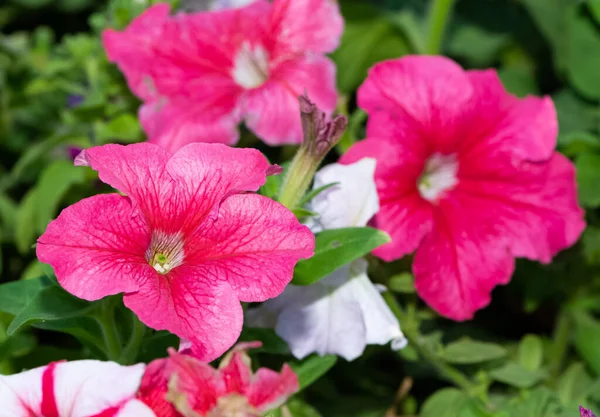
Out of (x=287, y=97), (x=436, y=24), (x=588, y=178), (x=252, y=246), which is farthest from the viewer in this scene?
(x=436, y=24)

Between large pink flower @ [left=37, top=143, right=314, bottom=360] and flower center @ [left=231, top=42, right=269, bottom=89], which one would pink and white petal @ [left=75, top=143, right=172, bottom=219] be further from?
flower center @ [left=231, top=42, right=269, bottom=89]

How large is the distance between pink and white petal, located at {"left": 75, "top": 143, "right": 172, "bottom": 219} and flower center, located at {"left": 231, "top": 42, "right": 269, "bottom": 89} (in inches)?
18.9

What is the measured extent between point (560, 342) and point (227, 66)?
72 centimetres

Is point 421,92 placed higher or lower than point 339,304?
higher

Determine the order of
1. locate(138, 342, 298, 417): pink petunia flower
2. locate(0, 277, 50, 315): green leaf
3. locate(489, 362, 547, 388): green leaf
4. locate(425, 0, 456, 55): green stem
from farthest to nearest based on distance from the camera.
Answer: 1. locate(425, 0, 456, 55): green stem
2. locate(489, 362, 547, 388): green leaf
3. locate(0, 277, 50, 315): green leaf
4. locate(138, 342, 298, 417): pink petunia flower

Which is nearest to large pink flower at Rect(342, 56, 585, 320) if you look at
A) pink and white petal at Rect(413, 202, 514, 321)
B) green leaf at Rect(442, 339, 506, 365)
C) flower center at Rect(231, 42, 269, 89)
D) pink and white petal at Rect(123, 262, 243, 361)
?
pink and white petal at Rect(413, 202, 514, 321)

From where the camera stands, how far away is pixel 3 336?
1057 mm

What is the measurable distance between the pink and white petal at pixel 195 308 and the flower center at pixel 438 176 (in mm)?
492

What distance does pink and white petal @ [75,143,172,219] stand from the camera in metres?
0.78

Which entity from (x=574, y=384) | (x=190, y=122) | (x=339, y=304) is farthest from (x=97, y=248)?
(x=574, y=384)

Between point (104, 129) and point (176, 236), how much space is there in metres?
0.59

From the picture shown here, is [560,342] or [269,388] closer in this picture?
[269,388]

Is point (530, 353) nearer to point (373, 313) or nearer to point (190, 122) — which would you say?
point (373, 313)

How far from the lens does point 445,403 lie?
1.18 m
